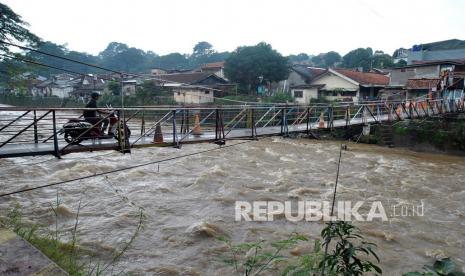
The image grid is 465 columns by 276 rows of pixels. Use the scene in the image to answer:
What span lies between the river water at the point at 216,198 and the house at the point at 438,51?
16111 millimetres

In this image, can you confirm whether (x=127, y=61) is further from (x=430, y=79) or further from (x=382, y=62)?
(x=430, y=79)

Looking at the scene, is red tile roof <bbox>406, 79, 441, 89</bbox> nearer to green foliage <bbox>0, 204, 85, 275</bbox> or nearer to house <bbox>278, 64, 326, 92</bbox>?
house <bbox>278, 64, 326, 92</bbox>

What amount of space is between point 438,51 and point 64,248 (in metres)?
33.7

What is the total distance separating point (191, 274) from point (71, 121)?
157 inches

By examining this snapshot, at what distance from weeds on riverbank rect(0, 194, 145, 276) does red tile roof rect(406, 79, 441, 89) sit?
20833 millimetres

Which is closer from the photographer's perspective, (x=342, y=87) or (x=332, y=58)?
(x=342, y=87)

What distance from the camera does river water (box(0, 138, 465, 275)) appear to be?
7344mm

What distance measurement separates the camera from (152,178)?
12.3m

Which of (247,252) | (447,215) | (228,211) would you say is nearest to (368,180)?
(447,215)

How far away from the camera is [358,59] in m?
49.8

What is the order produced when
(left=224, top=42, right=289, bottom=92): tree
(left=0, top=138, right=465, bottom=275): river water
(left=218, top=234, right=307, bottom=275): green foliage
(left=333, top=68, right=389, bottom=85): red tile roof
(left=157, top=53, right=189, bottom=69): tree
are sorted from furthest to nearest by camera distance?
(left=157, top=53, right=189, bottom=69): tree → (left=224, top=42, right=289, bottom=92): tree → (left=333, top=68, right=389, bottom=85): red tile roof → (left=0, top=138, right=465, bottom=275): river water → (left=218, top=234, right=307, bottom=275): green foliage

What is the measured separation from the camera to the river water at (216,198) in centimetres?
734

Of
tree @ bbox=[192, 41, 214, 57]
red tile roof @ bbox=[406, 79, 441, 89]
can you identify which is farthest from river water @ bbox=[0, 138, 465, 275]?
tree @ bbox=[192, 41, 214, 57]

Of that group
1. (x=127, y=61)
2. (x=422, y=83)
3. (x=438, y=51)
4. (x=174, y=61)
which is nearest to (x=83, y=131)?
(x=422, y=83)
